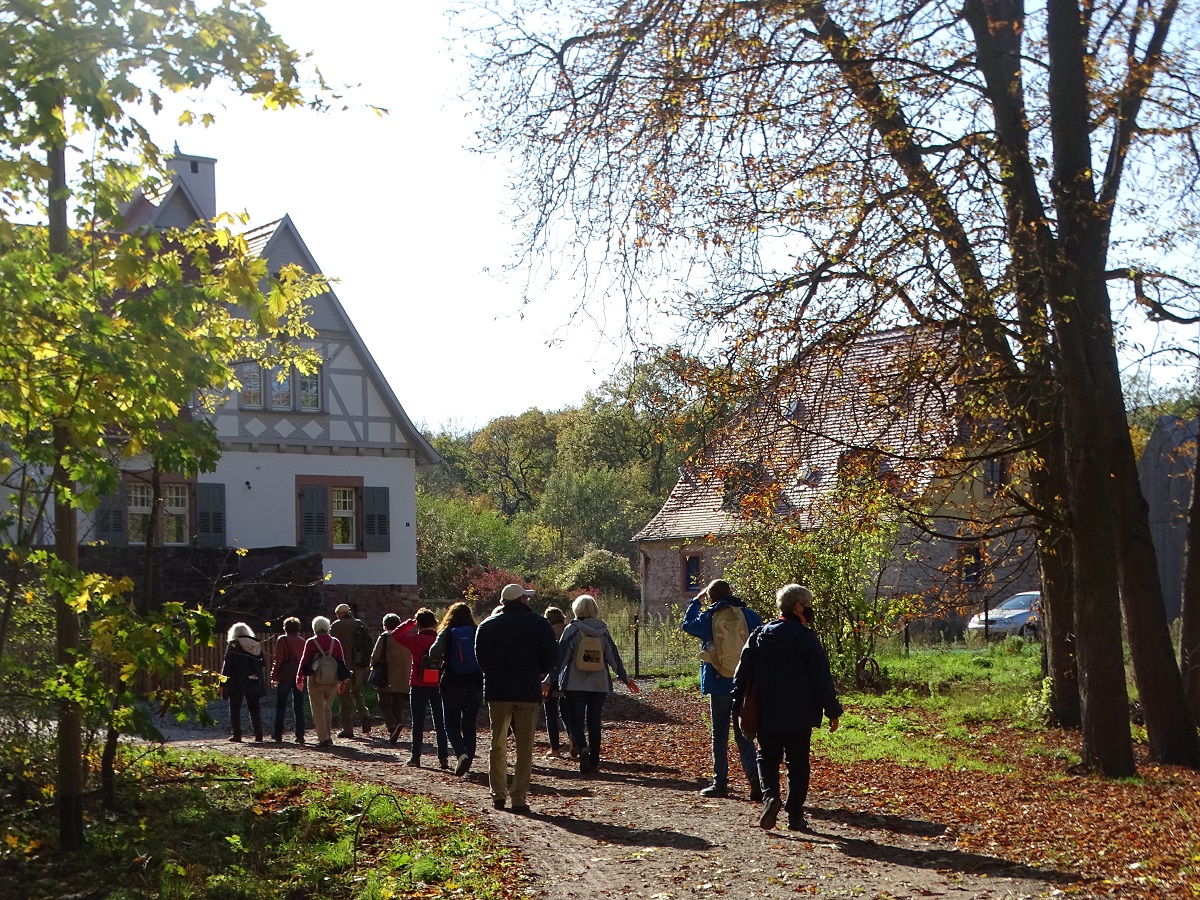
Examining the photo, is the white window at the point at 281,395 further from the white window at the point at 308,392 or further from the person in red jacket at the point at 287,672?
the person in red jacket at the point at 287,672

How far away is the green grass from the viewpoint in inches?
340

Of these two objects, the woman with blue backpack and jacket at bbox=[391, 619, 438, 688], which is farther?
jacket at bbox=[391, 619, 438, 688]

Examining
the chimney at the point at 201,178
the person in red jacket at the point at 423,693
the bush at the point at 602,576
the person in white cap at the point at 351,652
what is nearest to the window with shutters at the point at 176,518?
the chimney at the point at 201,178

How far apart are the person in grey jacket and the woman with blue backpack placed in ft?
3.40

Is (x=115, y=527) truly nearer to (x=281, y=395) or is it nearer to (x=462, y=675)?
(x=281, y=395)

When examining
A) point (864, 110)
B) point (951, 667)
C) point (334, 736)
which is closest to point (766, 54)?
point (864, 110)

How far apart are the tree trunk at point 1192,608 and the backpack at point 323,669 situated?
381 inches

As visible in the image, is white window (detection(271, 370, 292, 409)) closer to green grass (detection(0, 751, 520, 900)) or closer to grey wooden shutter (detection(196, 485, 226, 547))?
grey wooden shutter (detection(196, 485, 226, 547))

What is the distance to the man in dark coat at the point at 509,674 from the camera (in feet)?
38.0

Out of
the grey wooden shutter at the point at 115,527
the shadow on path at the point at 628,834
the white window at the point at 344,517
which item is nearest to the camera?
the shadow on path at the point at 628,834

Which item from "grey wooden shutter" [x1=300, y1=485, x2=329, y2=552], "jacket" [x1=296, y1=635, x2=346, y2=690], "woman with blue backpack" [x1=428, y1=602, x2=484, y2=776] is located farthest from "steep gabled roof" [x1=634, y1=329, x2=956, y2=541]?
"grey wooden shutter" [x1=300, y1=485, x2=329, y2=552]

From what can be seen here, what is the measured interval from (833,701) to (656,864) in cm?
198

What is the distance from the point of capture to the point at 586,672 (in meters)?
14.2

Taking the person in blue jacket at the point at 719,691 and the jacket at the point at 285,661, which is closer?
the person in blue jacket at the point at 719,691
